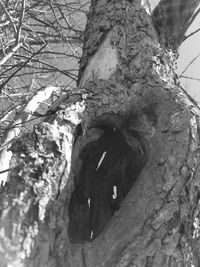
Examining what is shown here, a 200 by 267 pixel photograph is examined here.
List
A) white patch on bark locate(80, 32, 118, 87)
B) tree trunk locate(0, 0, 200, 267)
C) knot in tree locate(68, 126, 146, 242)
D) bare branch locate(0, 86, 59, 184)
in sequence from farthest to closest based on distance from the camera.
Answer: bare branch locate(0, 86, 59, 184)
white patch on bark locate(80, 32, 118, 87)
knot in tree locate(68, 126, 146, 242)
tree trunk locate(0, 0, 200, 267)

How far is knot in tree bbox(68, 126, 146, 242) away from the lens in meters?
1.28

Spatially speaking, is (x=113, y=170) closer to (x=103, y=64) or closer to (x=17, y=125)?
(x=103, y=64)

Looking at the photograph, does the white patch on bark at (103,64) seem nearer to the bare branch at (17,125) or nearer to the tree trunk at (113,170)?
the tree trunk at (113,170)

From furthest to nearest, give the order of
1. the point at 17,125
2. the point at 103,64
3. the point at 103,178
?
the point at 17,125 → the point at 103,64 → the point at 103,178

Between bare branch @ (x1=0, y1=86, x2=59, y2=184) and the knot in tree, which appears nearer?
the knot in tree

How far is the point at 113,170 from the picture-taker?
1438mm

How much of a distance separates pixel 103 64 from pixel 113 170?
45cm

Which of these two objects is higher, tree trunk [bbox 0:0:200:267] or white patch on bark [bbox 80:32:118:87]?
white patch on bark [bbox 80:32:118:87]

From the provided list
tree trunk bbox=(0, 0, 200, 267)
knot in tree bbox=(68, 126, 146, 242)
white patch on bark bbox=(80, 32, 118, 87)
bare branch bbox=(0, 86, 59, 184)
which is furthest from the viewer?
bare branch bbox=(0, 86, 59, 184)

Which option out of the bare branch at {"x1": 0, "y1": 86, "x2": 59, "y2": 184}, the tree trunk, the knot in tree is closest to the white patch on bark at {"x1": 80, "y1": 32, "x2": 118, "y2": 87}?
the tree trunk

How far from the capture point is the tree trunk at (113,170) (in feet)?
3.24

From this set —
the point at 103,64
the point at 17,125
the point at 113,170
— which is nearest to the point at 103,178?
the point at 113,170

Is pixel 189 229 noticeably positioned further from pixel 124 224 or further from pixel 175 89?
pixel 175 89

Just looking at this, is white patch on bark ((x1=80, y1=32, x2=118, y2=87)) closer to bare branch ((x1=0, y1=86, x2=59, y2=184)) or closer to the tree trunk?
the tree trunk
